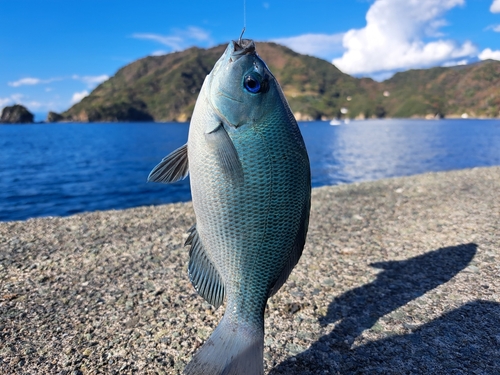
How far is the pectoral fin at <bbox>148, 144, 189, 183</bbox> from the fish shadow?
1950mm

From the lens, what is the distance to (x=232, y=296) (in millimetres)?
2195

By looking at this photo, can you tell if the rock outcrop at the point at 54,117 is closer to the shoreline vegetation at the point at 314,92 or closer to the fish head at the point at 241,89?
the shoreline vegetation at the point at 314,92

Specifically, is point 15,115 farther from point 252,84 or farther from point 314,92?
point 252,84

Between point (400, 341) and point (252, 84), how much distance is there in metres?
3.00

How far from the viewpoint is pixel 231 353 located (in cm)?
207

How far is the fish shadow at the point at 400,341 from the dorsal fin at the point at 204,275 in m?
1.22

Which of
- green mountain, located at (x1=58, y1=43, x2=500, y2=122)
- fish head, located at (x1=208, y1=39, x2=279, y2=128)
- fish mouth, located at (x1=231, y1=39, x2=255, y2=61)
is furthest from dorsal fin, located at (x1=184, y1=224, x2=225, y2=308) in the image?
green mountain, located at (x1=58, y1=43, x2=500, y2=122)

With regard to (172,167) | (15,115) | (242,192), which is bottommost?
(242,192)

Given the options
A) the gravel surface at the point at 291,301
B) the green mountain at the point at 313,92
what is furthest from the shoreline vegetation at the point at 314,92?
the gravel surface at the point at 291,301

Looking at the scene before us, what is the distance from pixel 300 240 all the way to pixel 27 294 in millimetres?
3937

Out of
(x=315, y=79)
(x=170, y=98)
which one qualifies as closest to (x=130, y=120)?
(x=170, y=98)

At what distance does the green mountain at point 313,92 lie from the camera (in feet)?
483

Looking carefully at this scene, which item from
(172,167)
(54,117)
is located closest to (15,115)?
(54,117)

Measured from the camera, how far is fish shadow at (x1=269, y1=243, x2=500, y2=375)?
10.2 feet
